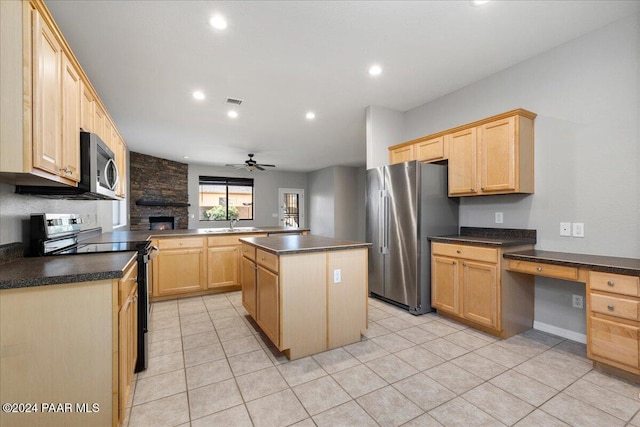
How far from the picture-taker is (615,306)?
194 centimetres

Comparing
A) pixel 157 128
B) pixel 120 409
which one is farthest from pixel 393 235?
pixel 157 128

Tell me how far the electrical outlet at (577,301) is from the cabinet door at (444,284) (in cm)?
95

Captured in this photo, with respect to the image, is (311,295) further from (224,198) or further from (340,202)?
(224,198)

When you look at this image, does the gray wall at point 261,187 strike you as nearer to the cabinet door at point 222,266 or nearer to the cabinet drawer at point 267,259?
the cabinet door at point 222,266

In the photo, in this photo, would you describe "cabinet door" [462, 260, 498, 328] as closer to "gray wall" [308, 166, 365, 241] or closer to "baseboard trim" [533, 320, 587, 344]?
"baseboard trim" [533, 320, 587, 344]

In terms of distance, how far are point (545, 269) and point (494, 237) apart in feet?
2.50

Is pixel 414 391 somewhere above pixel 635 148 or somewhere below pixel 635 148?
below

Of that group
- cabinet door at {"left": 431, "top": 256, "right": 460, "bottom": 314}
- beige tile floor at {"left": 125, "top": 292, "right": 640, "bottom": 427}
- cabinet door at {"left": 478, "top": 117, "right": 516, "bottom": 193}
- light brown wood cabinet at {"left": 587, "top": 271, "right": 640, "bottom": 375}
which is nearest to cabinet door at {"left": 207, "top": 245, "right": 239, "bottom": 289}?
beige tile floor at {"left": 125, "top": 292, "right": 640, "bottom": 427}

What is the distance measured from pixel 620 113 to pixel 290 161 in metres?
6.37

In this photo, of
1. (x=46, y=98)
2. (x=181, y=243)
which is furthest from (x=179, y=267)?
(x=46, y=98)

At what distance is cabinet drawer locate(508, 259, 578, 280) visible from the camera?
7.18 ft

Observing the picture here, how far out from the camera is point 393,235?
350 centimetres

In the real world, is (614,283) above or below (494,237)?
below

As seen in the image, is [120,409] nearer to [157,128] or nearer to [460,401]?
[460,401]
